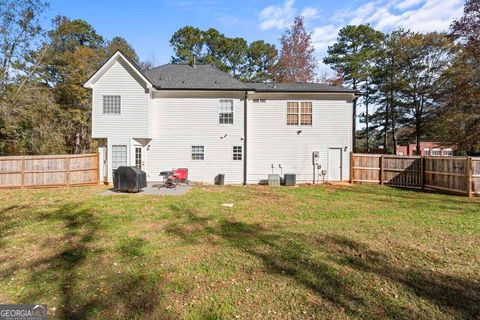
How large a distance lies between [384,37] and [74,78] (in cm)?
3552

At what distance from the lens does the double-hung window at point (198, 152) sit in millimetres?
16188

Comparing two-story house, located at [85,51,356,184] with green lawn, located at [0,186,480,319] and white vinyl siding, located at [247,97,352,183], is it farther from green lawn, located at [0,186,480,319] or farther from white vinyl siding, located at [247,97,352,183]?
green lawn, located at [0,186,480,319]

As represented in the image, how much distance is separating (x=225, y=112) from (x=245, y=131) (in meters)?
1.72

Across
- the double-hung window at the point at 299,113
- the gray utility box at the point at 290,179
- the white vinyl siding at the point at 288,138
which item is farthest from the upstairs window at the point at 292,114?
the gray utility box at the point at 290,179

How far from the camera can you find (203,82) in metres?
16.5

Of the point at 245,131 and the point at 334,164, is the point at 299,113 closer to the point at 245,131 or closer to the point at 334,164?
the point at 245,131

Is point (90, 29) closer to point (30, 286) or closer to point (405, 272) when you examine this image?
point (30, 286)

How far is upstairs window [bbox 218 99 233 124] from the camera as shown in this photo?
639 inches

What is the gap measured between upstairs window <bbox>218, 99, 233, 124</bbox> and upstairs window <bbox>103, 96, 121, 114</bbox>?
5795 mm

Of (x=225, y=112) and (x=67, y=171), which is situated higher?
(x=225, y=112)

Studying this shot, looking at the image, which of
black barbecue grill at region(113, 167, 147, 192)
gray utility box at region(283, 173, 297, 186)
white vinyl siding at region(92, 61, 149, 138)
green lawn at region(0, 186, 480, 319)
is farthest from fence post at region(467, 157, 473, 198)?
white vinyl siding at region(92, 61, 149, 138)

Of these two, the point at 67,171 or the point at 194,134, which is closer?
the point at 67,171

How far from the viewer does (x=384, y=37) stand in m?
31.8

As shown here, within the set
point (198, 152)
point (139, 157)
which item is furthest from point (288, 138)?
point (139, 157)
